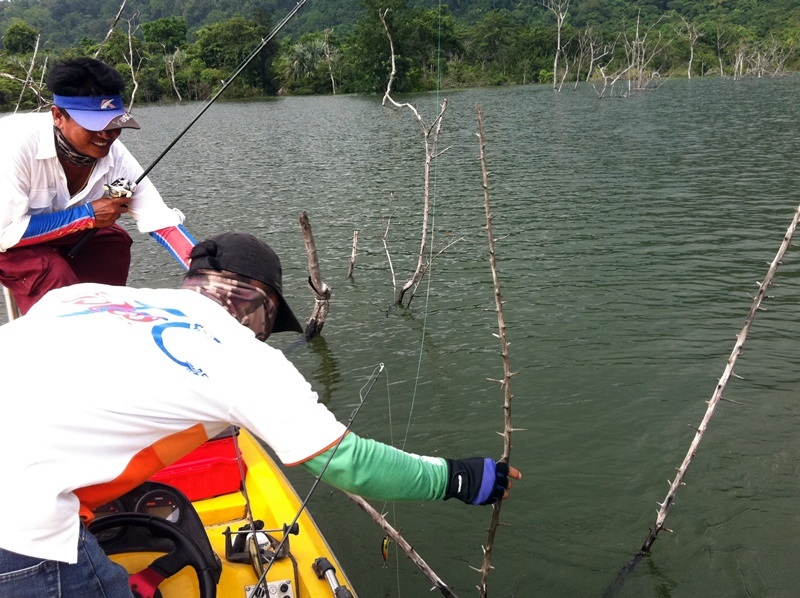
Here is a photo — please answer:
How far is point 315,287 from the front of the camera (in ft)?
30.0

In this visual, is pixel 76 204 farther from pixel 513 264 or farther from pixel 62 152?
pixel 513 264

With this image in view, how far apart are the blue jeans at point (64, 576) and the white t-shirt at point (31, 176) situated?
8.52 ft

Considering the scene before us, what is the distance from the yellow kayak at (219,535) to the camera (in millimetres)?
2764

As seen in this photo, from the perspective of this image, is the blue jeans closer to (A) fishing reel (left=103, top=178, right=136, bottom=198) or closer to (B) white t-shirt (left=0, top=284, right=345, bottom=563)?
(B) white t-shirt (left=0, top=284, right=345, bottom=563)

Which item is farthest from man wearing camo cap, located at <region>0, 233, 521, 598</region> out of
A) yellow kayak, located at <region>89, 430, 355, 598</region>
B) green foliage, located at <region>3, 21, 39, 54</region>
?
green foliage, located at <region>3, 21, 39, 54</region>

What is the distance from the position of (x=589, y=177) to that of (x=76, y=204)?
1620 centimetres

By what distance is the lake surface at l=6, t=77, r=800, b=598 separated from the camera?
555 centimetres

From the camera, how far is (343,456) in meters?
2.26

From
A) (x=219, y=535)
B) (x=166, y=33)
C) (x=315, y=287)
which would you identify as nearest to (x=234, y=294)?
(x=219, y=535)

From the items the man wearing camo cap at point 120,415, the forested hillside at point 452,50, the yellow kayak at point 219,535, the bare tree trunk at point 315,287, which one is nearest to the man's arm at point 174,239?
the yellow kayak at point 219,535

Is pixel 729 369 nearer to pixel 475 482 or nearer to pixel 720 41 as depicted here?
pixel 475 482

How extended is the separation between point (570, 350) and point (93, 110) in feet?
20.1

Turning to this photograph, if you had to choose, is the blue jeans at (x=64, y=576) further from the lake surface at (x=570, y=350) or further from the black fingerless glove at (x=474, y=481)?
the lake surface at (x=570, y=350)

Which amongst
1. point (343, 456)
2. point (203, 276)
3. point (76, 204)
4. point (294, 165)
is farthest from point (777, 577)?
point (294, 165)
